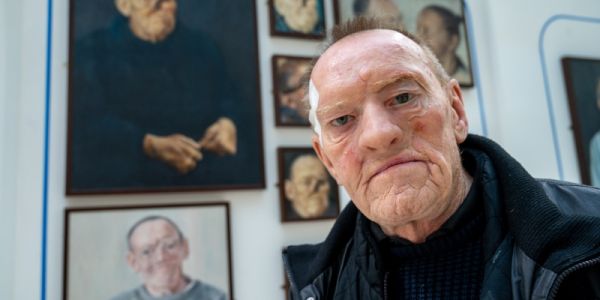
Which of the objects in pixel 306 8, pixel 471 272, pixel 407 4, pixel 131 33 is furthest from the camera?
pixel 407 4

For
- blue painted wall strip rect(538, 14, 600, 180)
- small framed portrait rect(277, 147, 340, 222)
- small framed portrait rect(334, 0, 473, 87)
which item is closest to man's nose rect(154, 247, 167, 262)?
small framed portrait rect(277, 147, 340, 222)

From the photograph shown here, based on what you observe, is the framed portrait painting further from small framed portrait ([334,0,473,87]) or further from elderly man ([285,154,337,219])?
small framed portrait ([334,0,473,87])

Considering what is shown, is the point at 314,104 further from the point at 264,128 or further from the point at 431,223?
the point at 264,128

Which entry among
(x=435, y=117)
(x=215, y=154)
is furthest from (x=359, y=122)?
(x=215, y=154)

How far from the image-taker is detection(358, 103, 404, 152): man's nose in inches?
31.5

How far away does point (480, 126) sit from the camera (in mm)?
2387

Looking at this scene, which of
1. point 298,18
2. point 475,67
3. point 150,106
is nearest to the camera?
point 150,106

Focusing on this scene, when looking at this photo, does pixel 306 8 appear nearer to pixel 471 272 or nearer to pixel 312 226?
pixel 312 226

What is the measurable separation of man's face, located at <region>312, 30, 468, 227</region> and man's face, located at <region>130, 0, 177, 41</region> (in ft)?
4.09

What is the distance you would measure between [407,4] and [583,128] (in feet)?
3.55

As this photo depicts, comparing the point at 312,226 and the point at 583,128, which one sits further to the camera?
the point at 583,128

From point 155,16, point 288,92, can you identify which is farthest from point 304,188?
point 155,16

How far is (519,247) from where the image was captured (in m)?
0.76

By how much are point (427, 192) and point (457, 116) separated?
0.22 metres
